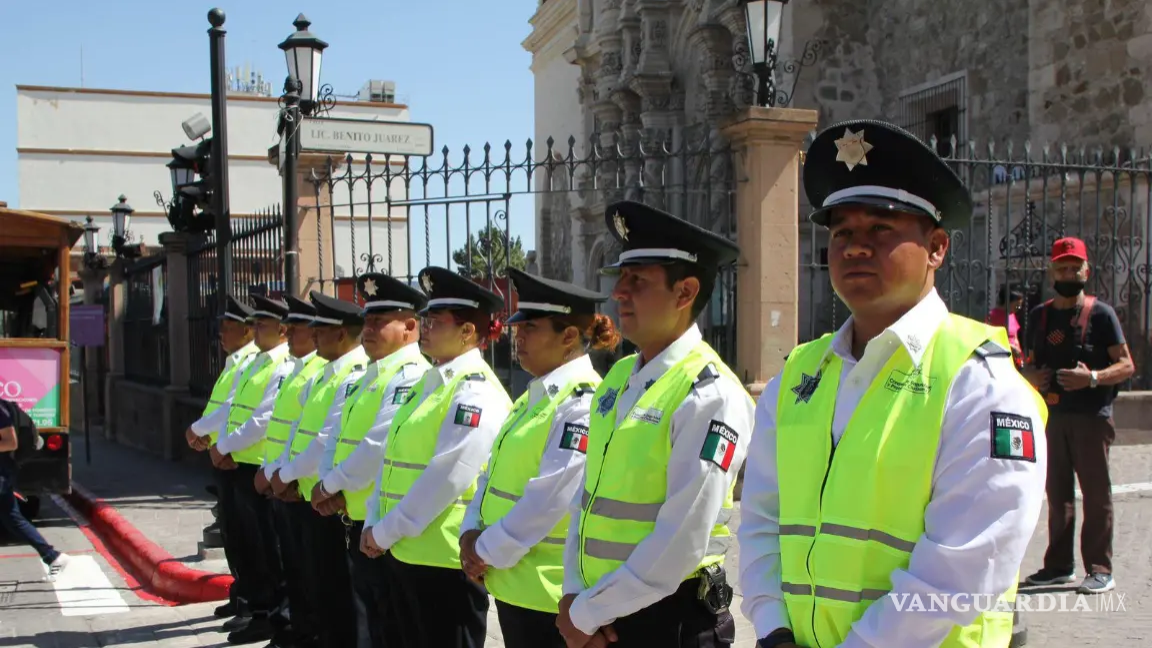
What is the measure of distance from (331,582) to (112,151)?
41.1m

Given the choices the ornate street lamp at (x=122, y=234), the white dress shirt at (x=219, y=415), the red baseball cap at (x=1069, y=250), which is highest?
the ornate street lamp at (x=122, y=234)

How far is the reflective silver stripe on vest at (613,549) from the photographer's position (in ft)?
10.3

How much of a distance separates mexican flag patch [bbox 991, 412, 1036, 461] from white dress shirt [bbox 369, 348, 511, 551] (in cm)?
249

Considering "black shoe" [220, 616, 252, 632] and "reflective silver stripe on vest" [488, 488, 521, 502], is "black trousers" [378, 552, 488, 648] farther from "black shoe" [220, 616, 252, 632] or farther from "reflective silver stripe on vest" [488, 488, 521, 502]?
"black shoe" [220, 616, 252, 632]

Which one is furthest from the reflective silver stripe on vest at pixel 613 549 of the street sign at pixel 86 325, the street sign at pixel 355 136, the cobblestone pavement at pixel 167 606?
the street sign at pixel 86 325

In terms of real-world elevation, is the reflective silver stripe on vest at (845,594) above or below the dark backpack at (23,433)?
above

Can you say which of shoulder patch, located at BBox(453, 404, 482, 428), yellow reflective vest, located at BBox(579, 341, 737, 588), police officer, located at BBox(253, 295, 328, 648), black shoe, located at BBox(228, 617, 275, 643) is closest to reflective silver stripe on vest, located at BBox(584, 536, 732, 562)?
yellow reflective vest, located at BBox(579, 341, 737, 588)

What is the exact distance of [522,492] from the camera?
381 centimetres

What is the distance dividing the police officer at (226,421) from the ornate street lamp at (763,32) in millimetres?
4359

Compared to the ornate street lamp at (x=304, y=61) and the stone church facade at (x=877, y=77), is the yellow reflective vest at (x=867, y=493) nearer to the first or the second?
the stone church facade at (x=877, y=77)

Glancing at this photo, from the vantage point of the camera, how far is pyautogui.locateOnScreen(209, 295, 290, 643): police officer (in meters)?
6.56

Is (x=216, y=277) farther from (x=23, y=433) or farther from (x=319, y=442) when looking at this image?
(x=319, y=442)

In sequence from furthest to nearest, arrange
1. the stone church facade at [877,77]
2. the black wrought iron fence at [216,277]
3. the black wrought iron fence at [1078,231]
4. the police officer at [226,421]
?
the stone church facade at [877,77] < the black wrought iron fence at [216,277] < the black wrought iron fence at [1078,231] < the police officer at [226,421]

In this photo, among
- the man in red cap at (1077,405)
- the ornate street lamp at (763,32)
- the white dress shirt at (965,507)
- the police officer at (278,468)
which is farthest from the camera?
the ornate street lamp at (763,32)
